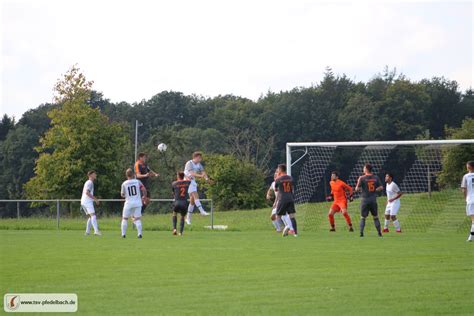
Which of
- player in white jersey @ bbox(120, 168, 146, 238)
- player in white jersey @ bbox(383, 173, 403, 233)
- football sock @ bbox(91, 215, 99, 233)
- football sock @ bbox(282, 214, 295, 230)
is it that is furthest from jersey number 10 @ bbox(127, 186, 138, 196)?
player in white jersey @ bbox(383, 173, 403, 233)

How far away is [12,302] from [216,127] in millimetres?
93754

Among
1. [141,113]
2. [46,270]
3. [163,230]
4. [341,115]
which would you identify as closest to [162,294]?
[46,270]

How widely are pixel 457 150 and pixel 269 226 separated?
28.8 ft

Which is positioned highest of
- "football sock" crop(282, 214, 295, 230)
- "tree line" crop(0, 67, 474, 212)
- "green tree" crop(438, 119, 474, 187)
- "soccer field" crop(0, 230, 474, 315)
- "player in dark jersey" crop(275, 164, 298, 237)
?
"tree line" crop(0, 67, 474, 212)

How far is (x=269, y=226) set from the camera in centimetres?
3462

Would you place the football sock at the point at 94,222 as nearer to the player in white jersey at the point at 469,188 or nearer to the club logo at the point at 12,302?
the player in white jersey at the point at 469,188

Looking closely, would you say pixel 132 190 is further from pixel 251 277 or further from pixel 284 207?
pixel 251 277

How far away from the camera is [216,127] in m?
105

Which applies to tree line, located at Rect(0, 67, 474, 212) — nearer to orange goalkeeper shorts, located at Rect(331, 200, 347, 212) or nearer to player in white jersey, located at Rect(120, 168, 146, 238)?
Answer: orange goalkeeper shorts, located at Rect(331, 200, 347, 212)

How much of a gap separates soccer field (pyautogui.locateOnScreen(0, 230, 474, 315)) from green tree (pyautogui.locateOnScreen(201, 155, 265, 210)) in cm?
3164

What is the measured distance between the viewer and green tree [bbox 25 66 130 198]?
60.4 m

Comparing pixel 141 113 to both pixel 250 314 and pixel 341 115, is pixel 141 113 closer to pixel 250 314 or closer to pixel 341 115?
pixel 341 115

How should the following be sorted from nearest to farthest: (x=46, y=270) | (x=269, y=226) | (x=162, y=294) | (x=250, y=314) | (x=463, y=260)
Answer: (x=250, y=314) < (x=162, y=294) < (x=46, y=270) < (x=463, y=260) < (x=269, y=226)

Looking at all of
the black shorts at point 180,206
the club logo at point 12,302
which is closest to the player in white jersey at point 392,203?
the black shorts at point 180,206
